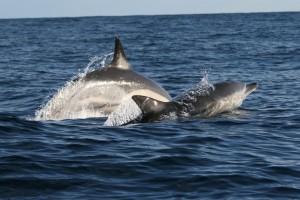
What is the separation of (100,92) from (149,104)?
6.31 ft

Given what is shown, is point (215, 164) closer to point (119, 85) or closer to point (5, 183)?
point (5, 183)

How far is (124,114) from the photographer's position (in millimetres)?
16234

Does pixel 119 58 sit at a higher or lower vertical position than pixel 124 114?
higher

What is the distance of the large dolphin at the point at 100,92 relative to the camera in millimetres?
16562

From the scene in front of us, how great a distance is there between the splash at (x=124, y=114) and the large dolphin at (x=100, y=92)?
32cm

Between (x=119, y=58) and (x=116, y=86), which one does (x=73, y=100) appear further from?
(x=119, y=58)

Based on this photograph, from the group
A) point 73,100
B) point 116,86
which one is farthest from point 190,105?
point 73,100

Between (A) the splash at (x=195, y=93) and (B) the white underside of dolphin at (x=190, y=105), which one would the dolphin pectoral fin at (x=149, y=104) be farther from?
(A) the splash at (x=195, y=93)

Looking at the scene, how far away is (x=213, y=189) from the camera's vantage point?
1005 centimetres

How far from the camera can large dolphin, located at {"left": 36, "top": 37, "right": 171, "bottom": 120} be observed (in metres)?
16.6

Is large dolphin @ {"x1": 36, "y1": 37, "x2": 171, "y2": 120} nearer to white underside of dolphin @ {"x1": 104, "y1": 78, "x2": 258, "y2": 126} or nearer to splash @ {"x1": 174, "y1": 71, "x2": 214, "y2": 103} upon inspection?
white underside of dolphin @ {"x1": 104, "y1": 78, "x2": 258, "y2": 126}

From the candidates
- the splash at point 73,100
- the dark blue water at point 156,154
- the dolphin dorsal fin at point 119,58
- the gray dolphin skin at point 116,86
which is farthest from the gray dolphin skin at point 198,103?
the splash at point 73,100

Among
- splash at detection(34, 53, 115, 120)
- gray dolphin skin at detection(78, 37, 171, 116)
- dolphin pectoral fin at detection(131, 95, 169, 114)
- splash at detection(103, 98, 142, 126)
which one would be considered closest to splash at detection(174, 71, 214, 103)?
gray dolphin skin at detection(78, 37, 171, 116)

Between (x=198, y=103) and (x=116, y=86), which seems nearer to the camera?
(x=198, y=103)
